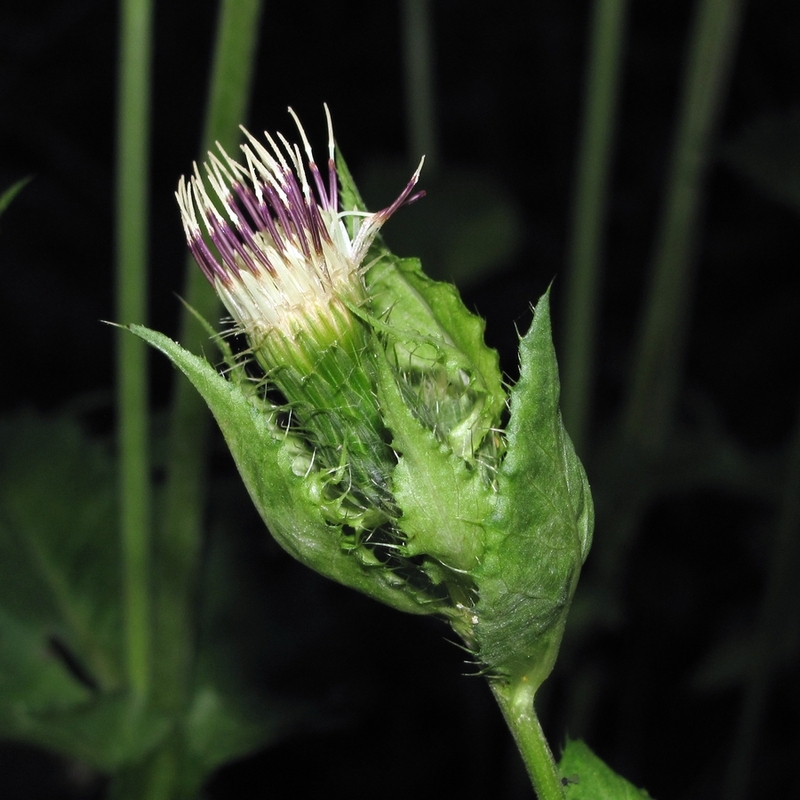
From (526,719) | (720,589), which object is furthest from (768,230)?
(526,719)

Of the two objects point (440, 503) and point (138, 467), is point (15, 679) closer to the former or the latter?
point (138, 467)

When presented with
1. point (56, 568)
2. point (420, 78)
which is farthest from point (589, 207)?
point (56, 568)

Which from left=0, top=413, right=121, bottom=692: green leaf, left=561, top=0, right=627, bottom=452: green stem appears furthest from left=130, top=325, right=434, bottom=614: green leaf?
left=561, top=0, right=627, bottom=452: green stem

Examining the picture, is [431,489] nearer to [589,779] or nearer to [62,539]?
[589,779]

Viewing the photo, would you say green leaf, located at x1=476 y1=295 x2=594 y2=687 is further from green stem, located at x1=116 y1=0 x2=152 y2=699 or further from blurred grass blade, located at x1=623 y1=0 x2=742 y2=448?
blurred grass blade, located at x1=623 y1=0 x2=742 y2=448

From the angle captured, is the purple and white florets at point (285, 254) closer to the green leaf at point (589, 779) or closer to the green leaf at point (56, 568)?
the green leaf at point (589, 779)

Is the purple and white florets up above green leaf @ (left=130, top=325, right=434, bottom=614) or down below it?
above
